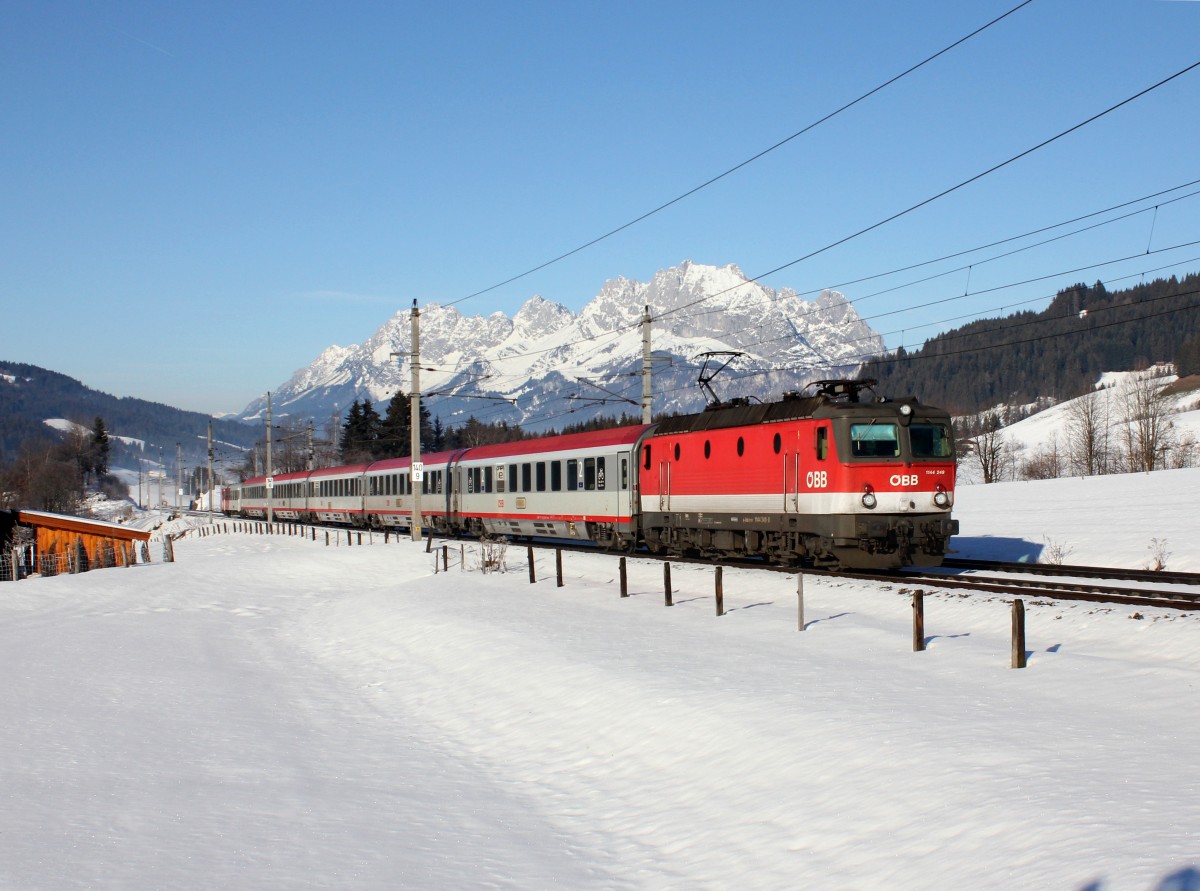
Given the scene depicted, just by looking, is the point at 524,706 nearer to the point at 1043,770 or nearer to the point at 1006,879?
the point at 1043,770

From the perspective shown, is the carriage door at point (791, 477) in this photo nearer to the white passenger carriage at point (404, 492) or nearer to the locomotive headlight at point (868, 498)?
the locomotive headlight at point (868, 498)

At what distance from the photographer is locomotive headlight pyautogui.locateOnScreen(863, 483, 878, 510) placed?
21.4 m

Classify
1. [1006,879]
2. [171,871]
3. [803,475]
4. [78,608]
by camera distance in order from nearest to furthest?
[1006,879] < [171,871] < [803,475] < [78,608]

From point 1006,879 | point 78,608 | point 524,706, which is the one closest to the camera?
point 1006,879

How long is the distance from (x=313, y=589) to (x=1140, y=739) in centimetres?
2559

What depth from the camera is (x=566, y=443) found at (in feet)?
119

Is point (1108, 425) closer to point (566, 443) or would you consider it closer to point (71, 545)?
point (566, 443)

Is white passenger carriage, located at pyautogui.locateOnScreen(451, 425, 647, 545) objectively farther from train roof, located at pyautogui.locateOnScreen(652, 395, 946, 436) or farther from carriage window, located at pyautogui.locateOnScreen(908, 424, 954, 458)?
carriage window, located at pyautogui.locateOnScreen(908, 424, 954, 458)

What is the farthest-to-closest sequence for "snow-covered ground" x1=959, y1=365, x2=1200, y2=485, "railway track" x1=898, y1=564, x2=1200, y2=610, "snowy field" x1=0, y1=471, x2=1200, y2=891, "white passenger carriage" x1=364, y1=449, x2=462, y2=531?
"snow-covered ground" x1=959, y1=365, x2=1200, y2=485
"white passenger carriage" x1=364, y1=449, x2=462, y2=531
"railway track" x1=898, y1=564, x2=1200, y2=610
"snowy field" x1=0, y1=471, x2=1200, y2=891

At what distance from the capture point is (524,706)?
13844mm

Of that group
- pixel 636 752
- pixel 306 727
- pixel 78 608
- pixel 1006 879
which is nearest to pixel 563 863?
pixel 636 752

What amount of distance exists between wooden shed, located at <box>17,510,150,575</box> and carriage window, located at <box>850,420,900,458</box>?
29.3 meters

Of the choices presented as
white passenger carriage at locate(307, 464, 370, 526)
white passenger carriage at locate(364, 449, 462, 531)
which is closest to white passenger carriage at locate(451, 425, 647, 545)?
white passenger carriage at locate(364, 449, 462, 531)

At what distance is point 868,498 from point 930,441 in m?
2.14
